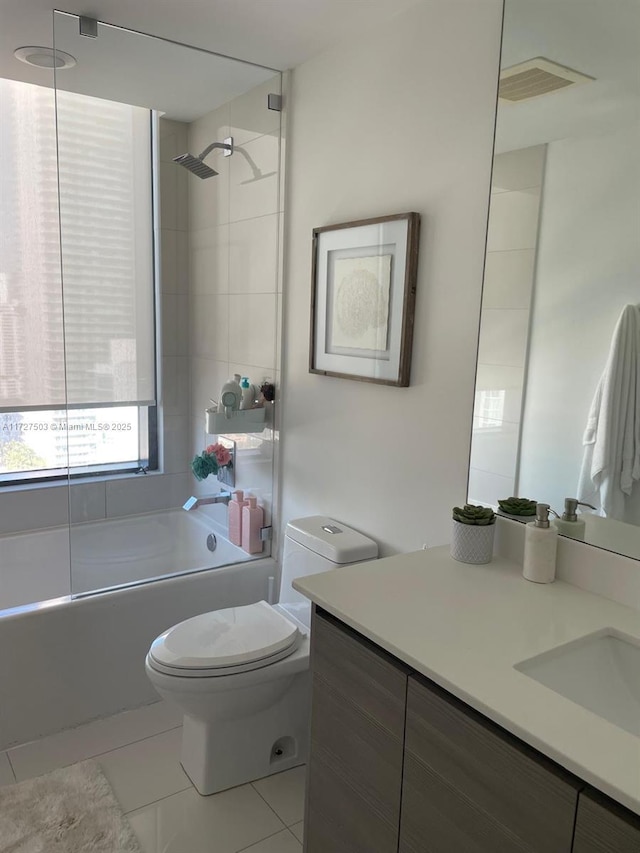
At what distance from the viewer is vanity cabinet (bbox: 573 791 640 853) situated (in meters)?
0.92

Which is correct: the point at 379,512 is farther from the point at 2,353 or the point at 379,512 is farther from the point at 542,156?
the point at 2,353

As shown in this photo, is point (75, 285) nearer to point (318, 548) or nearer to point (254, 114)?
point (254, 114)

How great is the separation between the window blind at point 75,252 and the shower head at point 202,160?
0.16 m

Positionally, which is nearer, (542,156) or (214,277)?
(542,156)

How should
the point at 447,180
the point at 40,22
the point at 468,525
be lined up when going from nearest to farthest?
the point at 468,525 < the point at 447,180 < the point at 40,22

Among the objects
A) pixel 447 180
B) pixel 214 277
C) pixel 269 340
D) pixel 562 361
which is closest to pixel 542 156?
pixel 447 180

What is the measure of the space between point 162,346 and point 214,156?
84 centimetres

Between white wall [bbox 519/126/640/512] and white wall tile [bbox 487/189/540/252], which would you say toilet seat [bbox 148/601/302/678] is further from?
white wall tile [bbox 487/189/540/252]

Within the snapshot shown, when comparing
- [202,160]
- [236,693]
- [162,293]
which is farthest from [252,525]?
[202,160]

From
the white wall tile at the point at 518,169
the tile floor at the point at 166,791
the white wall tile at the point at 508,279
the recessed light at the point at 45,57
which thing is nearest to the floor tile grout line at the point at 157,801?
the tile floor at the point at 166,791

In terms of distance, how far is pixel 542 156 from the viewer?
5.43 ft

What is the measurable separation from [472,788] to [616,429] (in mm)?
842

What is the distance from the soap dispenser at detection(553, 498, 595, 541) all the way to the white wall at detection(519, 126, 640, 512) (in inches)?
0.9

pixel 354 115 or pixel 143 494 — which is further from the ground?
pixel 354 115
